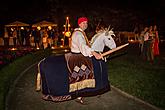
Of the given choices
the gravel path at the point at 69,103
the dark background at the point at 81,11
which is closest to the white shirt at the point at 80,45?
the gravel path at the point at 69,103

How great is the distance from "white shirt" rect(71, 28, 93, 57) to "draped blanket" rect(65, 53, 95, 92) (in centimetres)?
22

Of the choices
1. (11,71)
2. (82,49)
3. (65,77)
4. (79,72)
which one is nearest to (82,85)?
(79,72)

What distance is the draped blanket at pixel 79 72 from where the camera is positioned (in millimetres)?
7438

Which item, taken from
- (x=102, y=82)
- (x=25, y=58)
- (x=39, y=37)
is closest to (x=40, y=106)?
(x=102, y=82)

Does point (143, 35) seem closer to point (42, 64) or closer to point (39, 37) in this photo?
point (42, 64)

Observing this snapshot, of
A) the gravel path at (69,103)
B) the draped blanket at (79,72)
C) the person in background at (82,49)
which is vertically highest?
the person in background at (82,49)

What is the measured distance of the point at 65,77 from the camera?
24.3ft

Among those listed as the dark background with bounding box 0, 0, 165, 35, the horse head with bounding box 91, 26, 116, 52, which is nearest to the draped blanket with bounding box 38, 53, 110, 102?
the horse head with bounding box 91, 26, 116, 52

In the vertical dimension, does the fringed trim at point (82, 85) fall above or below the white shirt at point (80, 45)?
below

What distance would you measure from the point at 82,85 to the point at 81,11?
35153 mm

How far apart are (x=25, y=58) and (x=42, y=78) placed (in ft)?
28.2

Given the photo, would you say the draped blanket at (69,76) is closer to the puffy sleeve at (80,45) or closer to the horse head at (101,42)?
the puffy sleeve at (80,45)

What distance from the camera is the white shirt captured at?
23.2ft

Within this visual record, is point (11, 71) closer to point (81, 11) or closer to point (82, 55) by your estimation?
point (82, 55)
